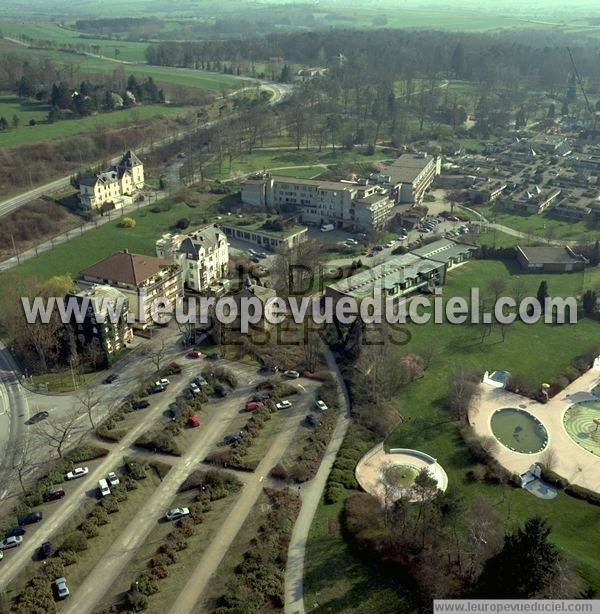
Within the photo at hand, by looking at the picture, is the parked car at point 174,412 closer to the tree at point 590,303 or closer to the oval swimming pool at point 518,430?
the oval swimming pool at point 518,430

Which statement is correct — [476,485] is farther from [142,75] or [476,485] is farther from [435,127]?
[142,75]

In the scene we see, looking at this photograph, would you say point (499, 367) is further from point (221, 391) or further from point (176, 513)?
point (176, 513)

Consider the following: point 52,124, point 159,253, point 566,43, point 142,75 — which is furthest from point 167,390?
point 566,43

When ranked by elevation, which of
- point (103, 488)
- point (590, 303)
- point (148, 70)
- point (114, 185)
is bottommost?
point (103, 488)

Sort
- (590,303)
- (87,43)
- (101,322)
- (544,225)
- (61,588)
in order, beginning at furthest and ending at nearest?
(87,43) → (544,225) → (590,303) → (101,322) → (61,588)

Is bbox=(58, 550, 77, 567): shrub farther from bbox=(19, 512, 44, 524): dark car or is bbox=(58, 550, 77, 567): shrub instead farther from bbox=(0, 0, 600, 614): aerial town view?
bbox=(19, 512, 44, 524): dark car

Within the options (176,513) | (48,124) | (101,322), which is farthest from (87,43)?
(176,513)

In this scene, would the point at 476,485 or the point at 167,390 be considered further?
→ the point at 167,390
